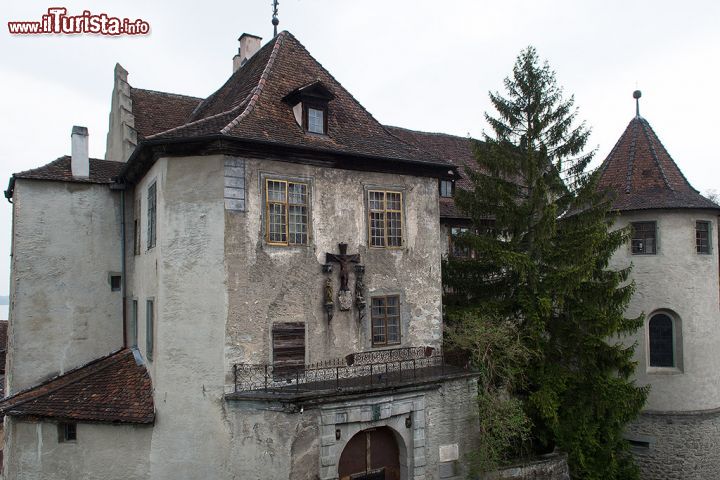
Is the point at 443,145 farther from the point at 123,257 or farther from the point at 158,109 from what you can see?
the point at 123,257

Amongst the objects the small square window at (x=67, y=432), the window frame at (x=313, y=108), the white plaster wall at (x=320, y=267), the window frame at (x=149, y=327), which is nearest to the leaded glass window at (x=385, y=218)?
the white plaster wall at (x=320, y=267)

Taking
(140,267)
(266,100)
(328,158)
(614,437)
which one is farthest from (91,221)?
(614,437)

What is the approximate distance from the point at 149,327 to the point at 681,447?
16.8 metres

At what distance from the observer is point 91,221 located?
16188 mm

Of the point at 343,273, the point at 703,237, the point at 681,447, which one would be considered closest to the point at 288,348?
the point at 343,273

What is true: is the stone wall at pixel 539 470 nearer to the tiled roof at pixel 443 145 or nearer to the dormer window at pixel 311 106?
the dormer window at pixel 311 106

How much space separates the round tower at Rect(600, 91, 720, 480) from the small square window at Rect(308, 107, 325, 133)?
11186mm

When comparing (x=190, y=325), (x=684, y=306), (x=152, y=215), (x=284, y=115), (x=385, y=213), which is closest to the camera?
(x=190, y=325)

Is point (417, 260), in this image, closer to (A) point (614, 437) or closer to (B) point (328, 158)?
(B) point (328, 158)

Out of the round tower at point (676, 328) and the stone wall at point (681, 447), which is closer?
the stone wall at point (681, 447)

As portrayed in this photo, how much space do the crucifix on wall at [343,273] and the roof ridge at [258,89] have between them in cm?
368

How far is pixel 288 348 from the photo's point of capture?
1259cm

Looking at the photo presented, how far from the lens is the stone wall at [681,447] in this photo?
18.1 meters

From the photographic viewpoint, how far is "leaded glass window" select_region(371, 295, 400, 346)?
1389 cm
